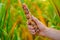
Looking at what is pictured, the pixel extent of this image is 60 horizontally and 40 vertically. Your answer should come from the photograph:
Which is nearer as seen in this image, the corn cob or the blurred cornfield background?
the corn cob

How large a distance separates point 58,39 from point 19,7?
302 mm

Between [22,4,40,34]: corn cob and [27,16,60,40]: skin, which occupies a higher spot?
[22,4,40,34]: corn cob

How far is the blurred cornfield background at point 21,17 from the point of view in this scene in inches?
46.1

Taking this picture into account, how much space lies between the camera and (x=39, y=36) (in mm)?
1146

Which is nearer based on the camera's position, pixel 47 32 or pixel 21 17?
pixel 47 32

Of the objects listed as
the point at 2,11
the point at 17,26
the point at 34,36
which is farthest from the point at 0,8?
the point at 34,36

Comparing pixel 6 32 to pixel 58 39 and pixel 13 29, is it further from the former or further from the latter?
pixel 58 39

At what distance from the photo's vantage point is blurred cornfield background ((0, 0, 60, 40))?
1.17 meters

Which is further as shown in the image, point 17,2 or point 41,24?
point 17,2

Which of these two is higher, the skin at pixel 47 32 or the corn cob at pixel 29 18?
the corn cob at pixel 29 18

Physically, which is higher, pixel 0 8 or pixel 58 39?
pixel 0 8

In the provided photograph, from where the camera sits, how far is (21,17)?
1222 millimetres

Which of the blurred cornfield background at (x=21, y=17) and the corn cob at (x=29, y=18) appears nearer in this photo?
the corn cob at (x=29, y=18)

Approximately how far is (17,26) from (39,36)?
136 millimetres
